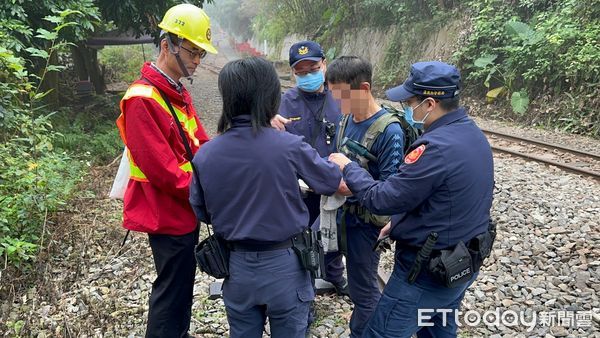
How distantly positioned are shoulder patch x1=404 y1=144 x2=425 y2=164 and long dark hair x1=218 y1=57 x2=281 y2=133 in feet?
2.31

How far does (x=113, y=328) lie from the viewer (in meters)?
3.32

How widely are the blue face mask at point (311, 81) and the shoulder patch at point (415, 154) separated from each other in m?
1.34

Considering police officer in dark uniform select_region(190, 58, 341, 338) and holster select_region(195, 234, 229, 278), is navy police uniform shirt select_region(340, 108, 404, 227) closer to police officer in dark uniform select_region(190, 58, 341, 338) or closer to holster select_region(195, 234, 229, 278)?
police officer in dark uniform select_region(190, 58, 341, 338)

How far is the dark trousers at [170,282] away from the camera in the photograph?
261 cm

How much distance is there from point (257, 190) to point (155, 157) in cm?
70

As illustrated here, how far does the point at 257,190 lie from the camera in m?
1.95

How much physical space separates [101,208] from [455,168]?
14.7 feet

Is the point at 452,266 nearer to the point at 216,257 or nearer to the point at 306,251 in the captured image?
the point at 306,251

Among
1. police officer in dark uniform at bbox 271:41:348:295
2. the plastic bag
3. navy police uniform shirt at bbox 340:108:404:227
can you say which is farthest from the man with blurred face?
the plastic bag

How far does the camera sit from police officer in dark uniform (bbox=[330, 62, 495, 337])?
2.03 meters

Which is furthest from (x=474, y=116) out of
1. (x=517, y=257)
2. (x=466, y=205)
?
(x=466, y=205)

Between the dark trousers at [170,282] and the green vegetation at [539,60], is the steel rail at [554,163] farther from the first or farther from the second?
the dark trousers at [170,282]

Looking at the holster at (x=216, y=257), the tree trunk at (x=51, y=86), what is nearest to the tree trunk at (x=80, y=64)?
the tree trunk at (x=51, y=86)

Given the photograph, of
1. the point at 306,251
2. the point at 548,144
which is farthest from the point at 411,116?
the point at 548,144
